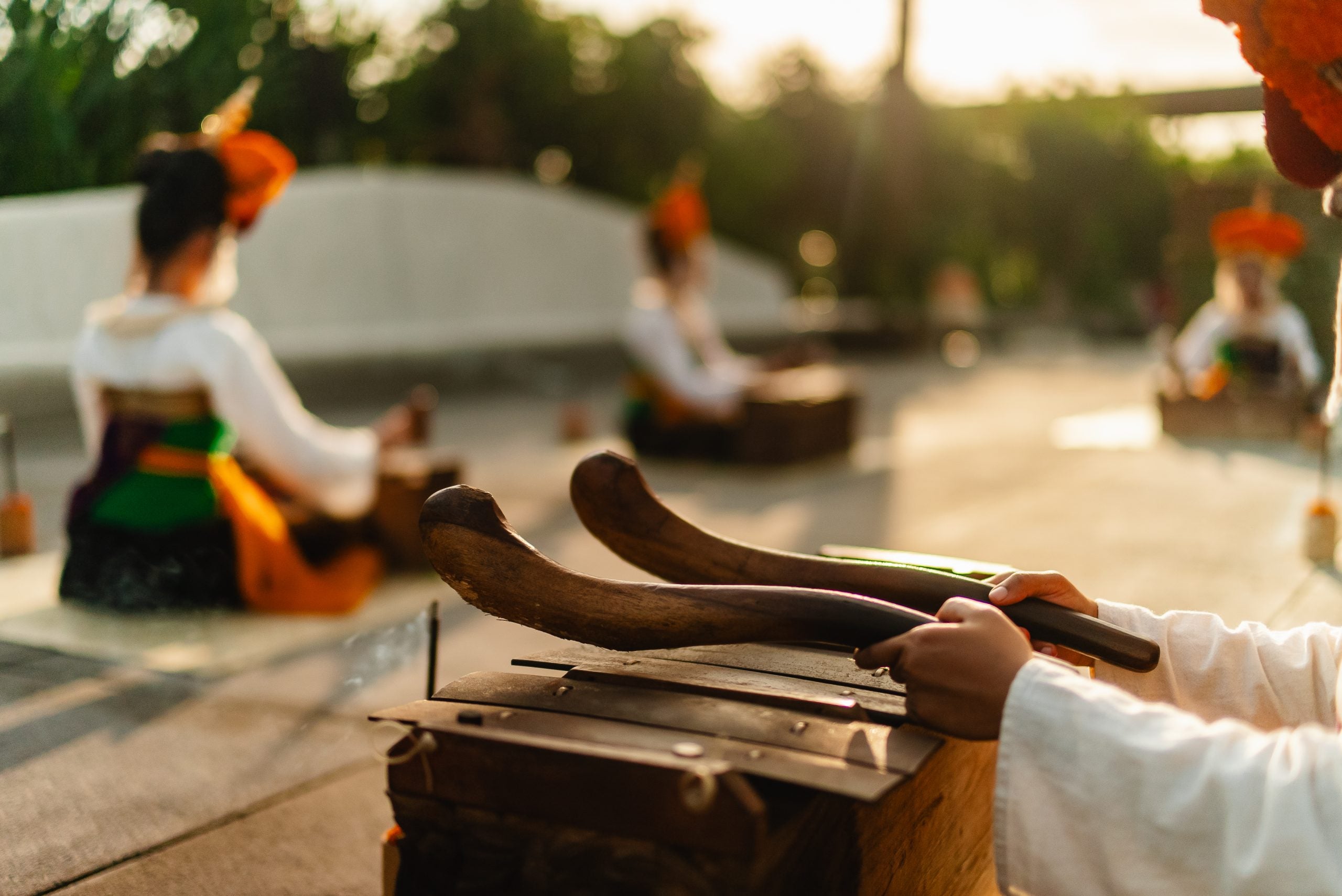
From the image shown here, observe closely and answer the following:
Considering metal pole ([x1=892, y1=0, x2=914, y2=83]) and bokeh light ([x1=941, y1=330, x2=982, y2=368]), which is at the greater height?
metal pole ([x1=892, y1=0, x2=914, y2=83])

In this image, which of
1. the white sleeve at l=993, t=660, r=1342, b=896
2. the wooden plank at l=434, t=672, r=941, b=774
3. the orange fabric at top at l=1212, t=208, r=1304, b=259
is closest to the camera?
the white sleeve at l=993, t=660, r=1342, b=896

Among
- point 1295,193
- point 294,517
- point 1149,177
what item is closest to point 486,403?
point 294,517

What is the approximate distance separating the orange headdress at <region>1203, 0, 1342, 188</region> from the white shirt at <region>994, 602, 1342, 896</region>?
0.74 meters

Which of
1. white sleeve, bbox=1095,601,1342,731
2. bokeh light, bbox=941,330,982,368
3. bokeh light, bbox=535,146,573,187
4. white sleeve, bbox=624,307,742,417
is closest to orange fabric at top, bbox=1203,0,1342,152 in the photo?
white sleeve, bbox=1095,601,1342,731

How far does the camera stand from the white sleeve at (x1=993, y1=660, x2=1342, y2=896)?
3.59ft

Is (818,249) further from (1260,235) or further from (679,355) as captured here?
(679,355)

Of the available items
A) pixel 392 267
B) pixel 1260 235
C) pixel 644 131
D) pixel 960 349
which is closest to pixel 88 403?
pixel 392 267

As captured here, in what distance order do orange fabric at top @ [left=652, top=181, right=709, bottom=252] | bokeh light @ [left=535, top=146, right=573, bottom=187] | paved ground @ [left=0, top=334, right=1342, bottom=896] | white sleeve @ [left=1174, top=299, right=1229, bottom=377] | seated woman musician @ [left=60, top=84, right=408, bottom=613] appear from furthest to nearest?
bokeh light @ [left=535, top=146, right=573, bottom=187] → white sleeve @ [left=1174, top=299, right=1229, bottom=377] → orange fabric at top @ [left=652, top=181, right=709, bottom=252] → seated woman musician @ [left=60, top=84, right=408, bottom=613] → paved ground @ [left=0, top=334, right=1342, bottom=896]

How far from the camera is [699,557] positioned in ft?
5.62

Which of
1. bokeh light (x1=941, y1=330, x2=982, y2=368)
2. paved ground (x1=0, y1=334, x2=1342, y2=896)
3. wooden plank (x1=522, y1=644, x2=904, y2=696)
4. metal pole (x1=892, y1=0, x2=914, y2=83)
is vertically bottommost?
paved ground (x1=0, y1=334, x2=1342, y2=896)

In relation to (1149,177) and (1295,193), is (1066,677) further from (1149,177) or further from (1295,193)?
(1149,177)

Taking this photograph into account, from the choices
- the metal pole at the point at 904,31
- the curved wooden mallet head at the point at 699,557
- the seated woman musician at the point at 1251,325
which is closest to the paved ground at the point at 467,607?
the seated woman musician at the point at 1251,325

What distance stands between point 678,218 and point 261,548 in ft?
11.7

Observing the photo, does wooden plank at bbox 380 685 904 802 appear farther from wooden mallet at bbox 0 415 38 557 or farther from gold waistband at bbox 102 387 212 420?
gold waistband at bbox 102 387 212 420
